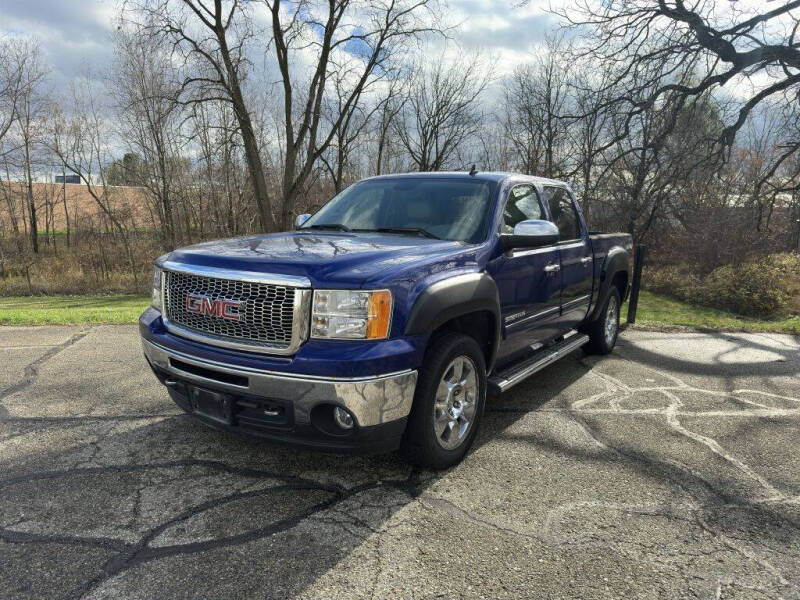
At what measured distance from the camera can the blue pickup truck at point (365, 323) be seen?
108 inches

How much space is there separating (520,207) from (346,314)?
229cm

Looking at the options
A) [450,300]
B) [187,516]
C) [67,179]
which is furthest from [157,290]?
[67,179]

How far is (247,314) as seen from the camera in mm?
2887

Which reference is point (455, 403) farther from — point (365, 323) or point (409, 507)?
point (365, 323)

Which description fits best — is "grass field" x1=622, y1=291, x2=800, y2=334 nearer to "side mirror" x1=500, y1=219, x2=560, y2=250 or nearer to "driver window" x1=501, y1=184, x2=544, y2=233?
"driver window" x1=501, y1=184, x2=544, y2=233

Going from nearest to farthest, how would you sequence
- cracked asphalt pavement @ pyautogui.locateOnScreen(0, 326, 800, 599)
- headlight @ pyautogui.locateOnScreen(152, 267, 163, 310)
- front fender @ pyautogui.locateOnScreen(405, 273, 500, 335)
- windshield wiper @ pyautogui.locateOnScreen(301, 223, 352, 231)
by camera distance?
1. cracked asphalt pavement @ pyautogui.locateOnScreen(0, 326, 800, 599)
2. front fender @ pyautogui.locateOnScreen(405, 273, 500, 335)
3. headlight @ pyautogui.locateOnScreen(152, 267, 163, 310)
4. windshield wiper @ pyautogui.locateOnScreen(301, 223, 352, 231)

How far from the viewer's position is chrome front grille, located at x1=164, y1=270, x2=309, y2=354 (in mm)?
2771

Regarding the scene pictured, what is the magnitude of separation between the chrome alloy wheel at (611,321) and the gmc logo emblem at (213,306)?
15.7ft

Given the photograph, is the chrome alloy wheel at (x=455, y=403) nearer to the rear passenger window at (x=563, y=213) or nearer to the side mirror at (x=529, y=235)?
the side mirror at (x=529, y=235)

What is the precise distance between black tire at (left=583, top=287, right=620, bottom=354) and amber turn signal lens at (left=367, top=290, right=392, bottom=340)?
402 cm

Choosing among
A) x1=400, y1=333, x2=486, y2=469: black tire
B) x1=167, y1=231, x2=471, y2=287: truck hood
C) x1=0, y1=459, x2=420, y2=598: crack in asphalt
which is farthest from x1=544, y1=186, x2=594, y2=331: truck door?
x1=0, y1=459, x2=420, y2=598: crack in asphalt

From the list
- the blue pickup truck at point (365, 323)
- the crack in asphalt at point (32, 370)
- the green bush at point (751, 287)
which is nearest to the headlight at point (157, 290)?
the blue pickup truck at point (365, 323)

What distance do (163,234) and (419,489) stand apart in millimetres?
26356

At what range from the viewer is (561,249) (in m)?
4.78
